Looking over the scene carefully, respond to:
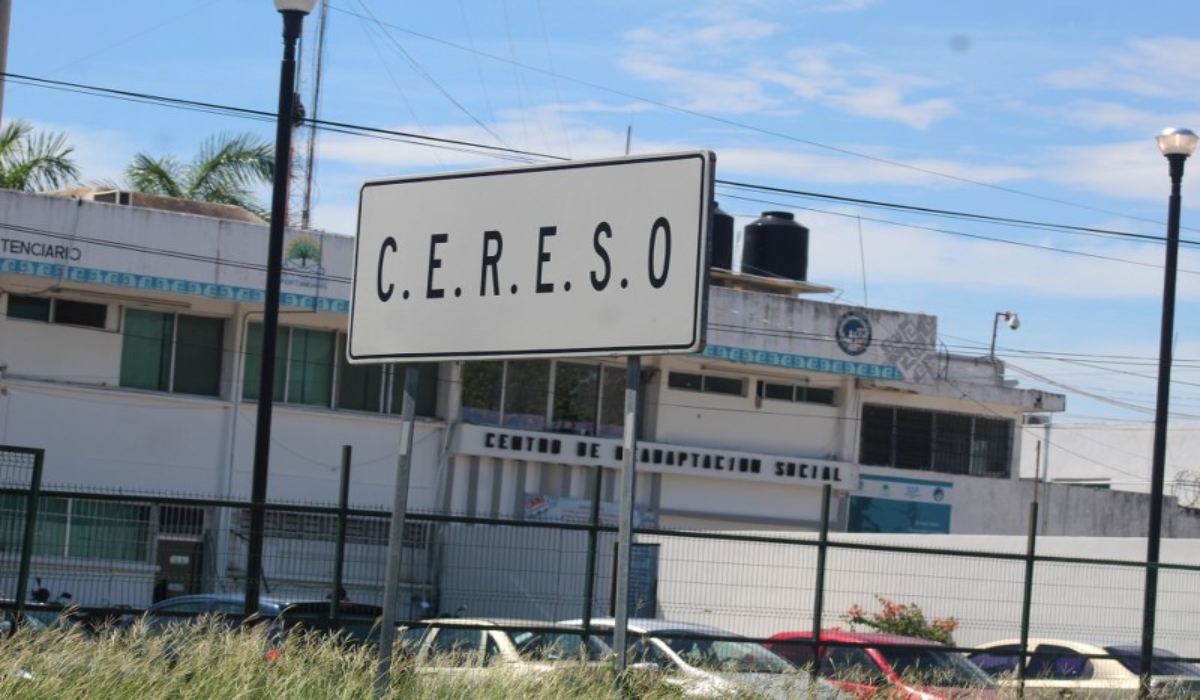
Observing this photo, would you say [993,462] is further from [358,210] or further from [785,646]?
[358,210]

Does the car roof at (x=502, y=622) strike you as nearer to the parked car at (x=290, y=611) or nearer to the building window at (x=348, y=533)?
the parked car at (x=290, y=611)

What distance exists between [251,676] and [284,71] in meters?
9.28

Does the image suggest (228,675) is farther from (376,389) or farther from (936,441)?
(936,441)

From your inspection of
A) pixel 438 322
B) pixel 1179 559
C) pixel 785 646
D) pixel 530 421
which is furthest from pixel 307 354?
pixel 438 322

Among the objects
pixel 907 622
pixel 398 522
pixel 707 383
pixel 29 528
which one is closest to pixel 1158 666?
pixel 907 622

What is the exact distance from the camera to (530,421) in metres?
33.7

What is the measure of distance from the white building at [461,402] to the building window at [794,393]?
47 millimetres

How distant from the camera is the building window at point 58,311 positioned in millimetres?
28891

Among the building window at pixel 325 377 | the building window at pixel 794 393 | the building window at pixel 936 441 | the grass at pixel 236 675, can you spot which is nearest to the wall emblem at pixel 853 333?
the building window at pixel 794 393

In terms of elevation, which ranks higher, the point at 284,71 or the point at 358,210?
the point at 284,71

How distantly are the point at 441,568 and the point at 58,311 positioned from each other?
57.9 feet

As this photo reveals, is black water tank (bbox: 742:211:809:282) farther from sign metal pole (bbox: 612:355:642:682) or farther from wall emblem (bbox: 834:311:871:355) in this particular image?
sign metal pole (bbox: 612:355:642:682)

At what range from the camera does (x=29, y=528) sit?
37.1ft

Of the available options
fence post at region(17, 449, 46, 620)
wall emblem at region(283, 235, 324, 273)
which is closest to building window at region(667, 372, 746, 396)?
wall emblem at region(283, 235, 324, 273)
